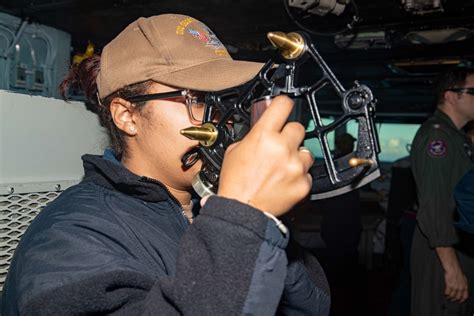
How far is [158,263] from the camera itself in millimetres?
928

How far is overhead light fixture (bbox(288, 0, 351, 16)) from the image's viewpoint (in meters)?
2.30

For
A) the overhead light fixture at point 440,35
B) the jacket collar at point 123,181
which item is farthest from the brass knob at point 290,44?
the overhead light fixture at point 440,35

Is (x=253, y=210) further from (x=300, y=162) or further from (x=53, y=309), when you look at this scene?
(x=53, y=309)

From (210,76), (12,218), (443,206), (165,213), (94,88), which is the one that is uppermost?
(210,76)

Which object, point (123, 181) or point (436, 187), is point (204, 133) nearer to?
point (123, 181)

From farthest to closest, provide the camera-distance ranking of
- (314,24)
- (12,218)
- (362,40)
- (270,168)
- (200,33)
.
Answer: (362,40), (314,24), (12,218), (200,33), (270,168)

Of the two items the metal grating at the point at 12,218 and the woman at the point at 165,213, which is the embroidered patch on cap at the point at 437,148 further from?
the metal grating at the point at 12,218

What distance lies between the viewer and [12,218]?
4.56ft

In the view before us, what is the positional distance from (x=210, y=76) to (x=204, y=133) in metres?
0.19

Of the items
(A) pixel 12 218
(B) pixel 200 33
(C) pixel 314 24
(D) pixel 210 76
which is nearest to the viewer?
(D) pixel 210 76

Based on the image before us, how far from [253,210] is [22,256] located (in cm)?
53

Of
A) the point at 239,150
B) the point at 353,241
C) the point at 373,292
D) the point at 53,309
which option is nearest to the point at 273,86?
the point at 239,150

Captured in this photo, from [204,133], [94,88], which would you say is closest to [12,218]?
[94,88]

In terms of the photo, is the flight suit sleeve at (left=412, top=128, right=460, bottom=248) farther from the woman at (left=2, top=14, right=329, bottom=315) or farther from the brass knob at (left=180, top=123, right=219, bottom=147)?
the brass knob at (left=180, top=123, right=219, bottom=147)
